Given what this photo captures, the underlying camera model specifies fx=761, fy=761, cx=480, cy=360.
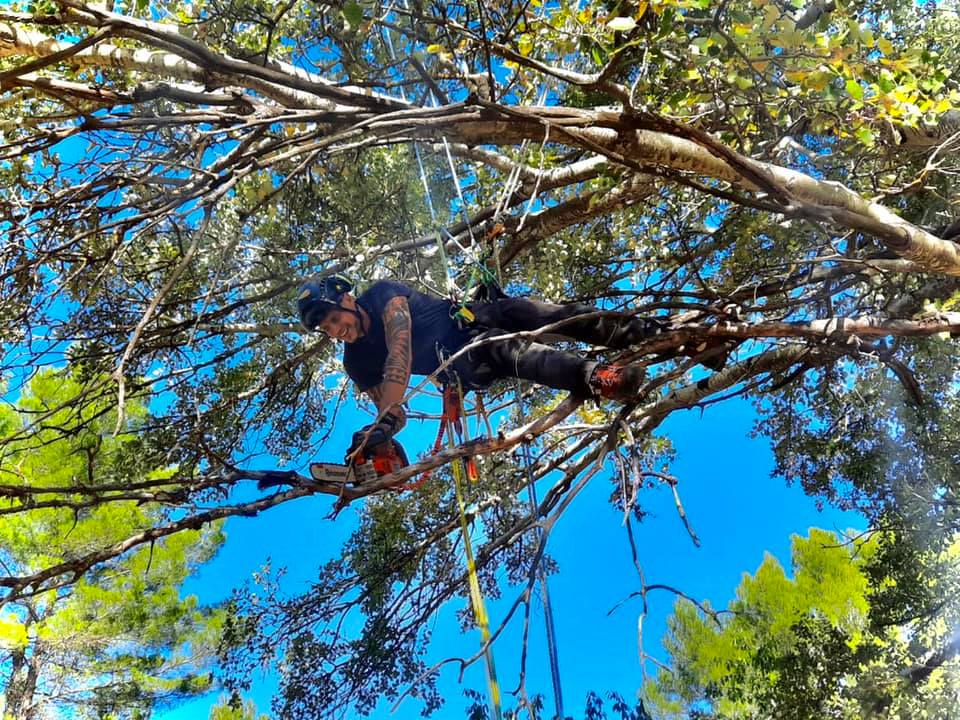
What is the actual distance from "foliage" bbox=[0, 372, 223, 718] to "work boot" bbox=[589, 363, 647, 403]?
4204mm

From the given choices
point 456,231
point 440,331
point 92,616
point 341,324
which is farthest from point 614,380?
point 92,616

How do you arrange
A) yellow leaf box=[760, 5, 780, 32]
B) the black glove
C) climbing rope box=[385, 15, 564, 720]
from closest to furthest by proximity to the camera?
yellow leaf box=[760, 5, 780, 32] → climbing rope box=[385, 15, 564, 720] → the black glove

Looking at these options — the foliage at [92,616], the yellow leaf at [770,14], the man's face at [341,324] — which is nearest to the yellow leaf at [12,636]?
the foliage at [92,616]

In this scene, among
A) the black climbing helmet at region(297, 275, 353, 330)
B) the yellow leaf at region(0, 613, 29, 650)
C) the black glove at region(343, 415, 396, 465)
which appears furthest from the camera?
the yellow leaf at region(0, 613, 29, 650)

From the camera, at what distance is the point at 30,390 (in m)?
5.77

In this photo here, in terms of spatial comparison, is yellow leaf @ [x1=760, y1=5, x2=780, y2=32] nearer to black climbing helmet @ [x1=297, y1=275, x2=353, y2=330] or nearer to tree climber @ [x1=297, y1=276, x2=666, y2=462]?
tree climber @ [x1=297, y1=276, x2=666, y2=462]

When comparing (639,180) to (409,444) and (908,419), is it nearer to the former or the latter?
(908,419)

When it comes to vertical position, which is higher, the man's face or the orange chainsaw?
the man's face

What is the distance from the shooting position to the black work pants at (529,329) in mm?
2271

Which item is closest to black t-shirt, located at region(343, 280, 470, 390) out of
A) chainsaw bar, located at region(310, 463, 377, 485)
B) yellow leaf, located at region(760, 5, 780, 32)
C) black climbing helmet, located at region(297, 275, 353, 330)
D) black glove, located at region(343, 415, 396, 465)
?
black climbing helmet, located at region(297, 275, 353, 330)

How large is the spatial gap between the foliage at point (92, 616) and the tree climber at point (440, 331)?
3.49 metres

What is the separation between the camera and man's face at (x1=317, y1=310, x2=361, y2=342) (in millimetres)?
2395

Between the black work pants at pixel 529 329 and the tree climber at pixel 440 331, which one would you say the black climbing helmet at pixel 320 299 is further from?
the black work pants at pixel 529 329

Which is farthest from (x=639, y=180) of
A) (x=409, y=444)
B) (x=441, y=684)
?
(x=441, y=684)
